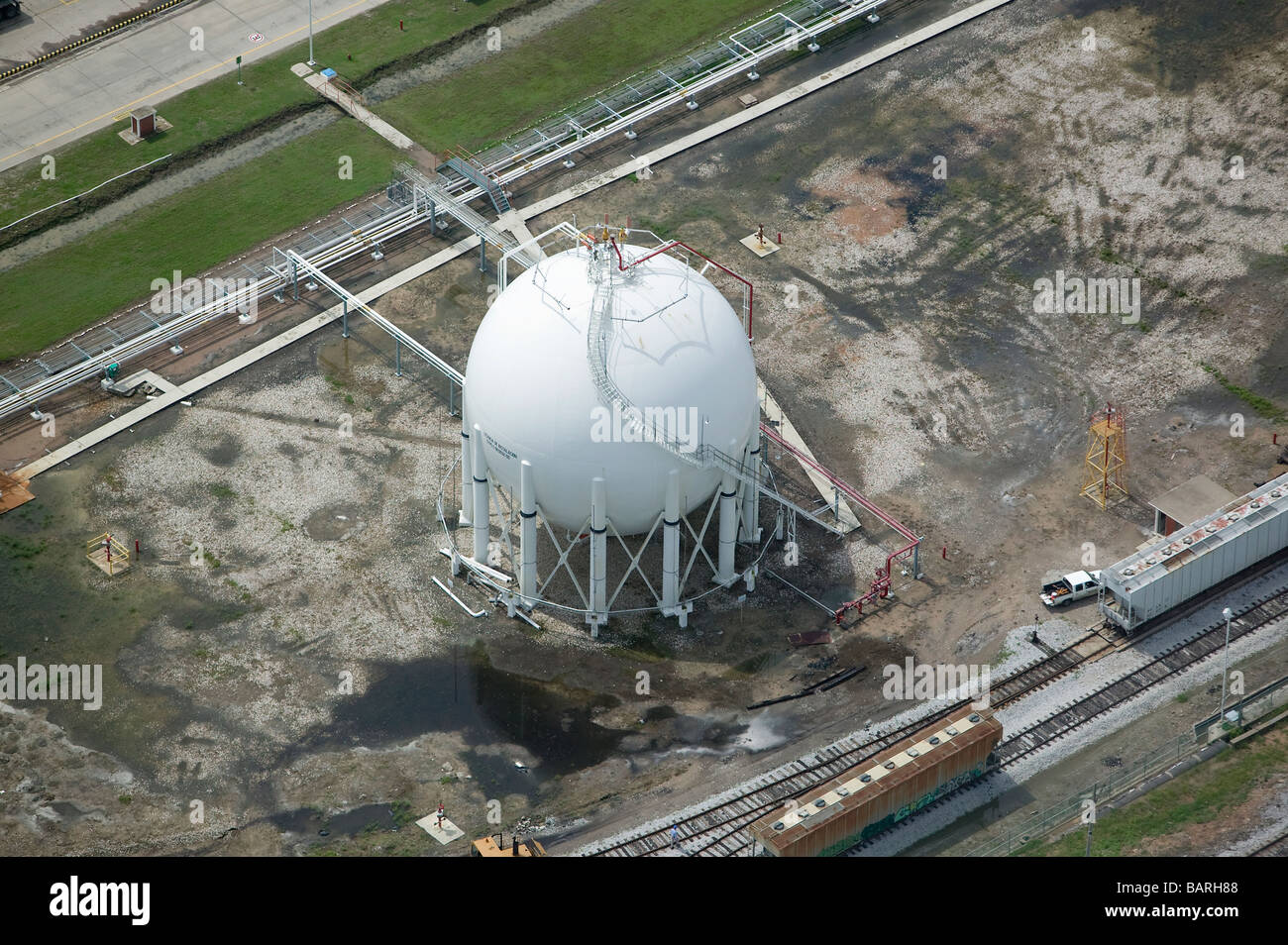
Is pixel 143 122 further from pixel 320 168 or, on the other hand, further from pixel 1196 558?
pixel 1196 558

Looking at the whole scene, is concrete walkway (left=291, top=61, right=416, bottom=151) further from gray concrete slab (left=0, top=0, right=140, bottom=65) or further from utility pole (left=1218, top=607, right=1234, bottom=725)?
utility pole (left=1218, top=607, right=1234, bottom=725)

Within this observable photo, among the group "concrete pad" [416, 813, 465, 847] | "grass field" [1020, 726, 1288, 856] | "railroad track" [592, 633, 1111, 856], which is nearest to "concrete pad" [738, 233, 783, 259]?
"railroad track" [592, 633, 1111, 856]

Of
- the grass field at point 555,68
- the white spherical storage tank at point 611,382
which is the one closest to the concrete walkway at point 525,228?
the grass field at point 555,68

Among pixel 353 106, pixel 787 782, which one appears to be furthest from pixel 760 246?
pixel 787 782

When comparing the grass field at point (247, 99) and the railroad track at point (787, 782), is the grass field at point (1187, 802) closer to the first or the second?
the railroad track at point (787, 782)

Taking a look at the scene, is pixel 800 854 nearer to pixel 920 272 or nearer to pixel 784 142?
pixel 920 272
